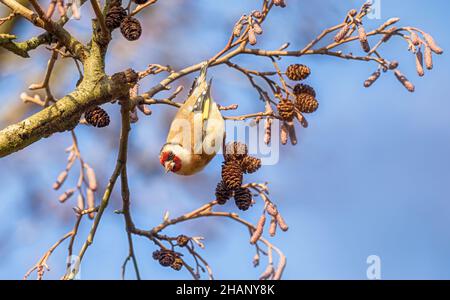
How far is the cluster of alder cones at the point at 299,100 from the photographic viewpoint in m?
1.76

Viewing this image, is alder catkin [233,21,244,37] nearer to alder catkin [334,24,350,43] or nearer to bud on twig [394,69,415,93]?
alder catkin [334,24,350,43]

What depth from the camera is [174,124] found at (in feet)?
6.53

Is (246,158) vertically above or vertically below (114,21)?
below

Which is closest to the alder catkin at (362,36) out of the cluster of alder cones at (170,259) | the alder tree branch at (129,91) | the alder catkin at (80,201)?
the alder tree branch at (129,91)

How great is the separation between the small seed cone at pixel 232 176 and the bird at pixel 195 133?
14 centimetres

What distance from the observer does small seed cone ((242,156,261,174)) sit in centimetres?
175

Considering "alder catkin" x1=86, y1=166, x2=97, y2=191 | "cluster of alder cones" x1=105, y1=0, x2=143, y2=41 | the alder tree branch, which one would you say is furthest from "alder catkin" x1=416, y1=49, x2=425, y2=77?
"alder catkin" x1=86, y1=166, x2=97, y2=191

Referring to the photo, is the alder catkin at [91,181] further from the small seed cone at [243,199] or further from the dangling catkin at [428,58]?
the dangling catkin at [428,58]
